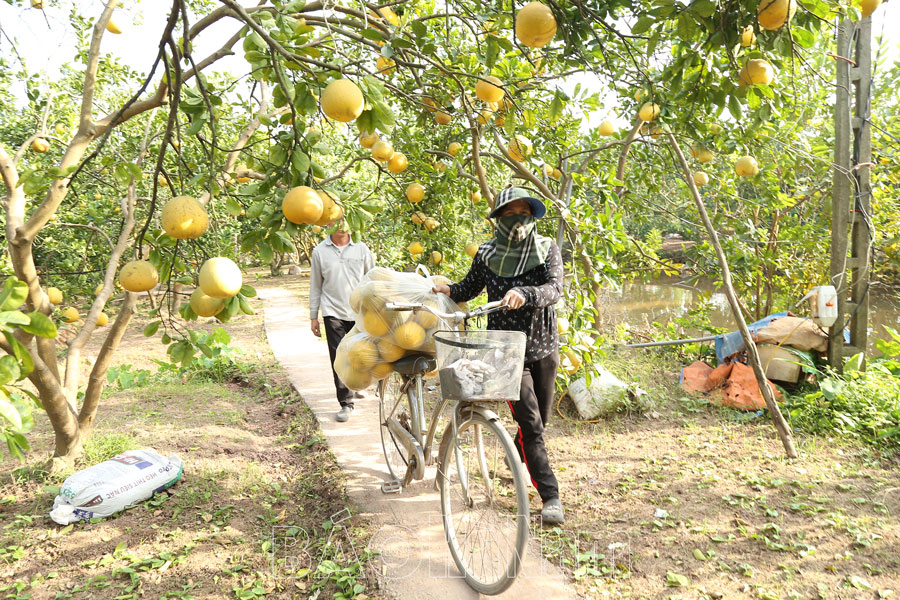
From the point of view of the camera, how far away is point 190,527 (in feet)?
9.04

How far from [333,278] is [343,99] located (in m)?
2.79

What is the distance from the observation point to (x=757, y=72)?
2.08 meters

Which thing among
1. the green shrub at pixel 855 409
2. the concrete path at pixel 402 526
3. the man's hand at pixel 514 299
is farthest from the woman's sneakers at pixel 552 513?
the green shrub at pixel 855 409

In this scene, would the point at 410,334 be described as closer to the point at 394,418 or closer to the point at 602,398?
the point at 394,418

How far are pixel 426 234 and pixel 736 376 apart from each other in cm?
312

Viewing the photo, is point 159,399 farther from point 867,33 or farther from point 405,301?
point 867,33

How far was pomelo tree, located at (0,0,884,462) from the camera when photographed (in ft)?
5.98

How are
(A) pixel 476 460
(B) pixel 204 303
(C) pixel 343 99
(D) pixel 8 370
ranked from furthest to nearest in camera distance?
(A) pixel 476 460 → (B) pixel 204 303 → (C) pixel 343 99 → (D) pixel 8 370

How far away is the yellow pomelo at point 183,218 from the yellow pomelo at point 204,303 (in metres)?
0.18

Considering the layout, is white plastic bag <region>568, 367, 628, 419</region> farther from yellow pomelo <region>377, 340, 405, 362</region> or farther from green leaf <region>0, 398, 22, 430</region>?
green leaf <region>0, 398, 22, 430</region>

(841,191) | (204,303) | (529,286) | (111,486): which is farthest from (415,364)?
(841,191)

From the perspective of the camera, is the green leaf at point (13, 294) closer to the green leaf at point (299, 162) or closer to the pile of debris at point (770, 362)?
Answer: the green leaf at point (299, 162)

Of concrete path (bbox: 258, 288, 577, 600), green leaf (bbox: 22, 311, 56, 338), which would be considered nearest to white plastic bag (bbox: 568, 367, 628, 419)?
concrete path (bbox: 258, 288, 577, 600)

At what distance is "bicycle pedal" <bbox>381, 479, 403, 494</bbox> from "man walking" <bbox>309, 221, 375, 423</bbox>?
131 centimetres
